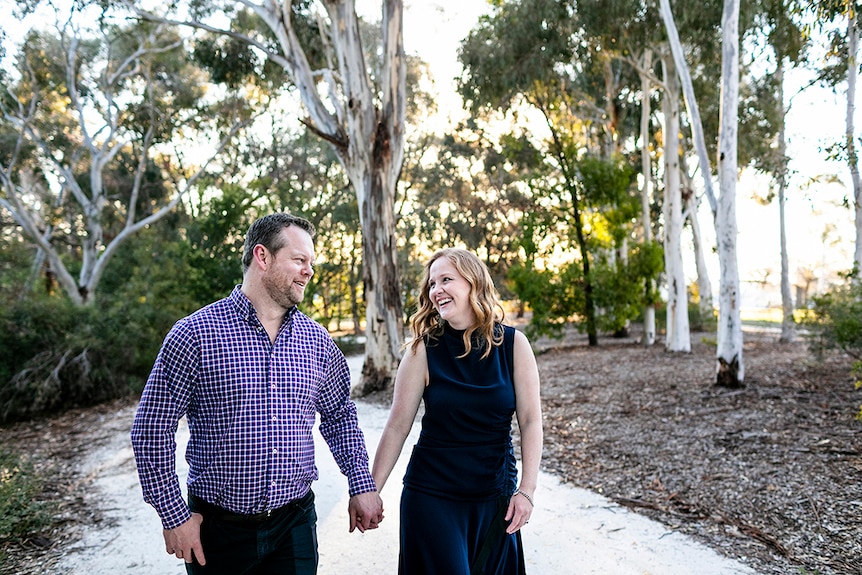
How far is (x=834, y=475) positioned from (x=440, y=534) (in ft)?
13.8

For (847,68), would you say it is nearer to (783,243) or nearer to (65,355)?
(783,243)

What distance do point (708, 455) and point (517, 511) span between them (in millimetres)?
4238

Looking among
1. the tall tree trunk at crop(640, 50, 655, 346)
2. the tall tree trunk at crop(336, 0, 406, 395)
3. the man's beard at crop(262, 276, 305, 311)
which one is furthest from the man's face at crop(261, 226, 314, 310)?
the tall tree trunk at crop(640, 50, 655, 346)

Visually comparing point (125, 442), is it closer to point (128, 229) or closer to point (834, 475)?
point (834, 475)

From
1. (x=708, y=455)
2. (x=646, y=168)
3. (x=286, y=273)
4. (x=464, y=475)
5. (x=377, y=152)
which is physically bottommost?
(x=708, y=455)

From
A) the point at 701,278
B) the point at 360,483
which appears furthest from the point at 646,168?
the point at 360,483

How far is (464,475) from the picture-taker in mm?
2486

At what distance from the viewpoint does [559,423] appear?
26.4 feet

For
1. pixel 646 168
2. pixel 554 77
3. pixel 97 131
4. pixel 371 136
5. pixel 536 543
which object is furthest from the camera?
pixel 97 131

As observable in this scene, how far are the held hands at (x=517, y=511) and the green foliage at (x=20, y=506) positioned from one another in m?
3.60

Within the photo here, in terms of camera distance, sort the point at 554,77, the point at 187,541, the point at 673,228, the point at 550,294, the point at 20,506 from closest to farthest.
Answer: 1. the point at 187,541
2. the point at 20,506
3. the point at 673,228
4. the point at 550,294
5. the point at 554,77

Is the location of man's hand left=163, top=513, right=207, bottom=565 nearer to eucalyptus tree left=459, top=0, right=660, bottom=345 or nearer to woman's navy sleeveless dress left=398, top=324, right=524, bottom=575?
woman's navy sleeveless dress left=398, top=324, right=524, bottom=575

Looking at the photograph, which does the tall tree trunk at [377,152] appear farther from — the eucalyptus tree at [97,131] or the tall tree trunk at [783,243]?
the tall tree trunk at [783,243]

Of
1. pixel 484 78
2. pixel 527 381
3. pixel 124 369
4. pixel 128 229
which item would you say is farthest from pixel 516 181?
pixel 527 381
